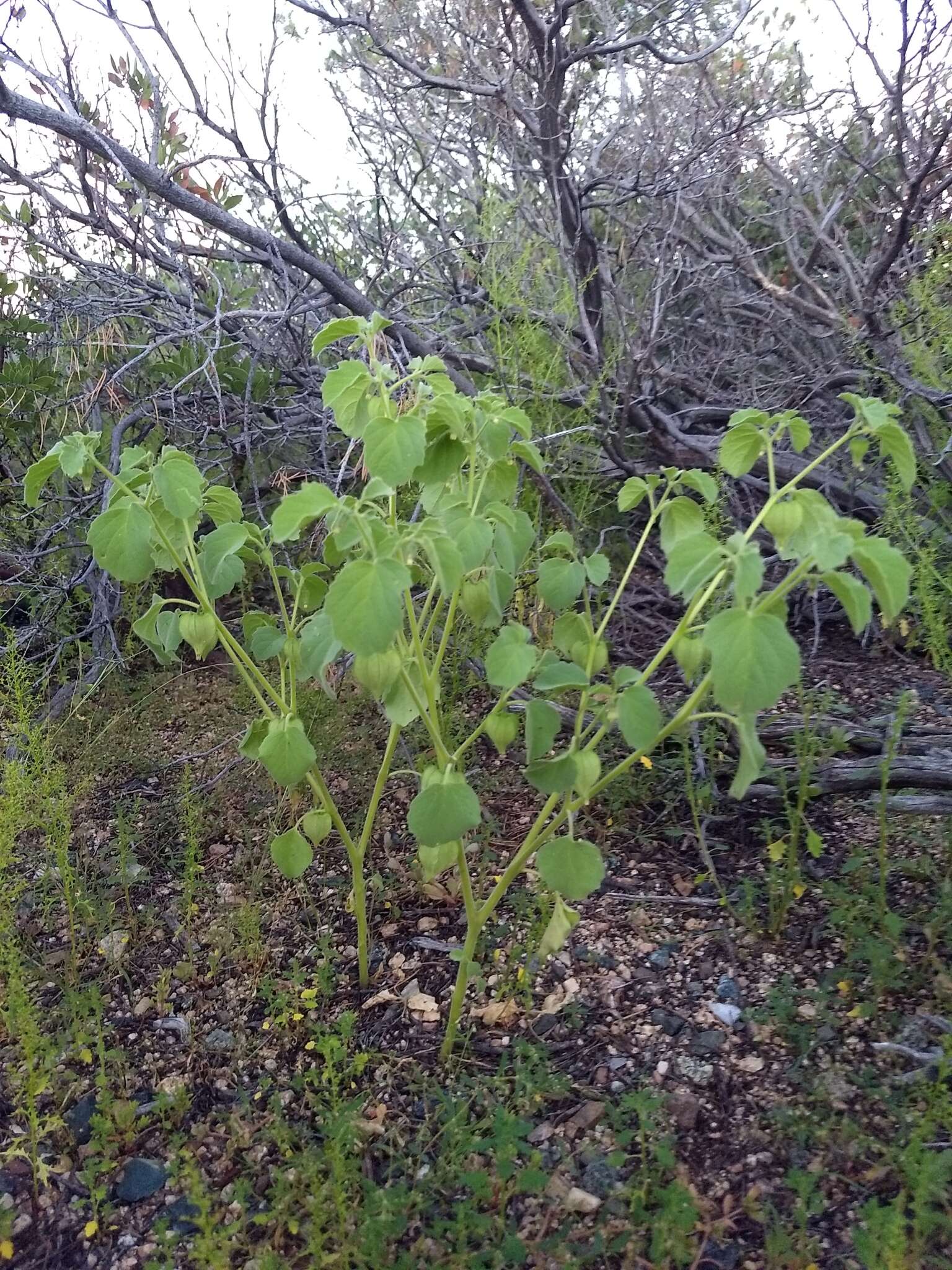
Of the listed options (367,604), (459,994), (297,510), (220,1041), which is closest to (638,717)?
(367,604)

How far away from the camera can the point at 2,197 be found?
2.78 meters

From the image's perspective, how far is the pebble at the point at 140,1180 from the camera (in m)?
1.47

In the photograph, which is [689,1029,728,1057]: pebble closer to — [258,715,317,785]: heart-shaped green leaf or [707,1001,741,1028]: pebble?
[707,1001,741,1028]: pebble

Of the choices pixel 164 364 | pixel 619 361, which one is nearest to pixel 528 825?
pixel 619 361

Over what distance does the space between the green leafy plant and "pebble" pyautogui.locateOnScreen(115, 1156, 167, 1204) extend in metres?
0.54

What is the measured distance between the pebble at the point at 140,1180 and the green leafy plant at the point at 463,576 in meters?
0.54

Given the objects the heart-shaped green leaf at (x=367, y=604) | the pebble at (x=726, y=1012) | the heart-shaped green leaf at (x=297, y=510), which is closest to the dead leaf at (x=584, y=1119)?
the pebble at (x=726, y=1012)

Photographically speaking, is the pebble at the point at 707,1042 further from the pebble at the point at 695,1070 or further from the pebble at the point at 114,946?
the pebble at the point at 114,946

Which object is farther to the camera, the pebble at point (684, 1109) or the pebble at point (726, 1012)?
the pebble at point (726, 1012)

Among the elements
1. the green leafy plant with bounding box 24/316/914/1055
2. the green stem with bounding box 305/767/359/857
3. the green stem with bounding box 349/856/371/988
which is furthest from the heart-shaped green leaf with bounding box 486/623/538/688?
the green stem with bounding box 349/856/371/988

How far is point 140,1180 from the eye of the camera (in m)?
1.49

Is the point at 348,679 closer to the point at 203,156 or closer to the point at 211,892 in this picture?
the point at 211,892

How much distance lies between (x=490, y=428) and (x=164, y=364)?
180cm

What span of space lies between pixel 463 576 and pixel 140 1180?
1157 mm
